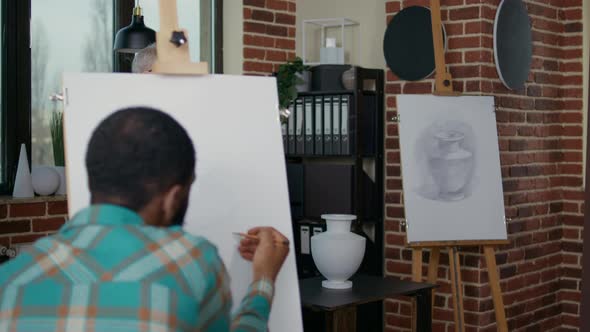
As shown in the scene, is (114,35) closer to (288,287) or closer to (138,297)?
(288,287)

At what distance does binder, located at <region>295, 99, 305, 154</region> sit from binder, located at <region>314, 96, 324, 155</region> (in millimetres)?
86

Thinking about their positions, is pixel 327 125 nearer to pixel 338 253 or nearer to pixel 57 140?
pixel 57 140

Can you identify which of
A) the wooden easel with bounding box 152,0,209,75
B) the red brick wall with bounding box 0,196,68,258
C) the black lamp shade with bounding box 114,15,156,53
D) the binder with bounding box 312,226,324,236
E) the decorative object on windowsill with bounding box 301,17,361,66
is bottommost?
the binder with bounding box 312,226,324,236

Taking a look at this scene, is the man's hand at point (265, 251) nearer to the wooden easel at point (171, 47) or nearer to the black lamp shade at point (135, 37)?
the wooden easel at point (171, 47)

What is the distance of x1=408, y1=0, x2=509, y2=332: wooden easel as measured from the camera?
4.05 m

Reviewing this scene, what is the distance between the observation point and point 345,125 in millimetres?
4621

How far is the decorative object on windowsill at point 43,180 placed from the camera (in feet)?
13.3

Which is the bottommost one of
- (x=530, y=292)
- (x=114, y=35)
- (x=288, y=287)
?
(x=530, y=292)

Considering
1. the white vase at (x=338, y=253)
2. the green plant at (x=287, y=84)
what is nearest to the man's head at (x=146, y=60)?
the green plant at (x=287, y=84)

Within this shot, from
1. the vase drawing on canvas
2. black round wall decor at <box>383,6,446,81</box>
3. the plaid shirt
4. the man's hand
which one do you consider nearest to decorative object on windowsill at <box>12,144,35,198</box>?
the vase drawing on canvas

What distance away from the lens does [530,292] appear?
4828 mm

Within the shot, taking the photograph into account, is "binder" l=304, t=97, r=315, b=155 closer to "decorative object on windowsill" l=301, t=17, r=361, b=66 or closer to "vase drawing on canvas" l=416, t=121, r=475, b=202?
"decorative object on windowsill" l=301, t=17, r=361, b=66

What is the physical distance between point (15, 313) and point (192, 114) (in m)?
0.74

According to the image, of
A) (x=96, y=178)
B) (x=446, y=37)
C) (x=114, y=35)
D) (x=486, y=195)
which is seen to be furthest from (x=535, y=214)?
(x=96, y=178)
